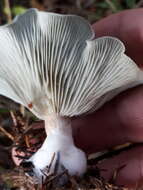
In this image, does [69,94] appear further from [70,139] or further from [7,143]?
[7,143]

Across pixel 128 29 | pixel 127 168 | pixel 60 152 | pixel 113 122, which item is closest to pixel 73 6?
A: pixel 128 29

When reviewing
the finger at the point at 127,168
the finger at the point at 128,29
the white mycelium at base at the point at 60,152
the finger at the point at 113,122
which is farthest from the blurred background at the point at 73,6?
the white mycelium at base at the point at 60,152

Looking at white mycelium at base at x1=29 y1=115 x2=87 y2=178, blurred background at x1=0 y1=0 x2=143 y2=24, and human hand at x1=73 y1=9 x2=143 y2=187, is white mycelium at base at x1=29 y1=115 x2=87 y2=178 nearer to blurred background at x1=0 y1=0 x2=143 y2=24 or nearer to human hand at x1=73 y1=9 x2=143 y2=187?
human hand at x1=73 y1=9 x2=143 y2=187

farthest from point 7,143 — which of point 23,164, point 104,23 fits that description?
point 104,23

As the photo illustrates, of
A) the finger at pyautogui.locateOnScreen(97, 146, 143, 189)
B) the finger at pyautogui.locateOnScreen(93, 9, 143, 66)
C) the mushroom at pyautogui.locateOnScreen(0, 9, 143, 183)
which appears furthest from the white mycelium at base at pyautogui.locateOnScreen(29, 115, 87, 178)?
the finger at pyautogui.locateOnScreen(93, 9, 143, 66)

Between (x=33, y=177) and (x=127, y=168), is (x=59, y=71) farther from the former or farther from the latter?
(x=127, y=168)

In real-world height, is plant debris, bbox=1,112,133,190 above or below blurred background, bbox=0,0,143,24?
below

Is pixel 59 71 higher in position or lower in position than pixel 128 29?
lower
